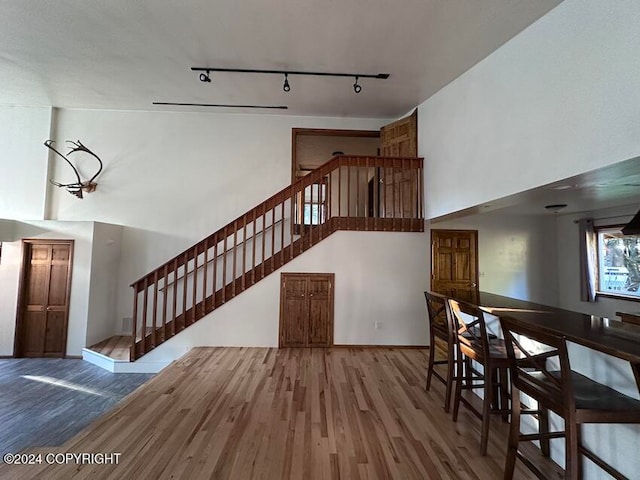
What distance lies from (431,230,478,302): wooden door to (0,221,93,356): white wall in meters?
6.15

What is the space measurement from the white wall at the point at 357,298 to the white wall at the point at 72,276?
194 centimetres

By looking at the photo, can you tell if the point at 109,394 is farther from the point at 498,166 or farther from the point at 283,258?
the point at 498,166

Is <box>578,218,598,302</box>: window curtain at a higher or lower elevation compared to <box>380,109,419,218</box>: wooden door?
lower

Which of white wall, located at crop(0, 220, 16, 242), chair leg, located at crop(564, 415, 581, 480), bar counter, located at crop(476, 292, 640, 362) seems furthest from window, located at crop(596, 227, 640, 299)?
white wall, located at crop(0, 220, 16, 242)

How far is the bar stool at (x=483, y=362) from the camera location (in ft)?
6.83

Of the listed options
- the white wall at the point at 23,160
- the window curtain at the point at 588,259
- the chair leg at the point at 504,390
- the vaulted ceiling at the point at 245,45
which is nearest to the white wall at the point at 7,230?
the white wall at the point at 23,160

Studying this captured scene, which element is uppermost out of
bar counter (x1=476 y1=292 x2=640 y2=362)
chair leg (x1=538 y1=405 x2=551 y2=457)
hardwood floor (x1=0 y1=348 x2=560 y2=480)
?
bar counter (x1=476 y1=292 x2=640 y2=362)

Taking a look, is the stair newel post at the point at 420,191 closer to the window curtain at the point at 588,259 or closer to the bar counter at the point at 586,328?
the bar counter at the point at 586,328

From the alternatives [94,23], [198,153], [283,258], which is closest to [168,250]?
[198,153]

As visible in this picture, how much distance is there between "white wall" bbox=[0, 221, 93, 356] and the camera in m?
4.63

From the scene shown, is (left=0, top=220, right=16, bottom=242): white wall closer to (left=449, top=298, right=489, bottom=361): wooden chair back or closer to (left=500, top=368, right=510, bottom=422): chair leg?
(left=449, top=298, right=489, bottom=361): wooden chair back

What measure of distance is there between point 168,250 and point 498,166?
538 centimetres

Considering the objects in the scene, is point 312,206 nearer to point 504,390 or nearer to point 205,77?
point 205,77

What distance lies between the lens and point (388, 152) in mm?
5426
